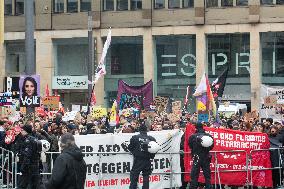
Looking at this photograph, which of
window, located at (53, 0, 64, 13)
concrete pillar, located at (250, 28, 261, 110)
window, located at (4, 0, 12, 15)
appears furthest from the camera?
window, located at (4, 0, 12, 15)

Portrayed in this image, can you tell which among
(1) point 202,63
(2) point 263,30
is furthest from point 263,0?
(1) point 202,63

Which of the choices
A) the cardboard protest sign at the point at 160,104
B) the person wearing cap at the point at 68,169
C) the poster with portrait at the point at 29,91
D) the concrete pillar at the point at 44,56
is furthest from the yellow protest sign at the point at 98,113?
the person wearing cap at the point at 68,169

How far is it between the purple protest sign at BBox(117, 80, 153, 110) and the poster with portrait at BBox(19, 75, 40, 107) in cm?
1081

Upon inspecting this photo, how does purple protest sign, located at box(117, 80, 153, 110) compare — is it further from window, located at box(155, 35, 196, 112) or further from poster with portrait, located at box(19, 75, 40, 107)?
window, located at box(155, 35, 196, 112)

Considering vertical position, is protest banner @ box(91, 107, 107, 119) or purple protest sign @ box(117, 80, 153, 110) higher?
purple protest sign @ box(117, 80, 153, 110)

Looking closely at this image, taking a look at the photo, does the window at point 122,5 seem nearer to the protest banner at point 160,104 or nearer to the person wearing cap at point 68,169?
the protest banner at point 160,104

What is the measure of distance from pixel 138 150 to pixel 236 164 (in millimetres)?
2469

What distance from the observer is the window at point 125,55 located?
2096 inches

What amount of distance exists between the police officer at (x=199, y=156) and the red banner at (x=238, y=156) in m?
0.94

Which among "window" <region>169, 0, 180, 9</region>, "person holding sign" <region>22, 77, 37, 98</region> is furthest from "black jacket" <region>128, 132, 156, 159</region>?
"window" <region>169, 0, 180, 9</region>

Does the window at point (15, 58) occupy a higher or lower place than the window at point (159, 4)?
lower

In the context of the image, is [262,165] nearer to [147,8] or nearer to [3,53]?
[147,8]

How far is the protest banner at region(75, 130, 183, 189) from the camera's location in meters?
18.5

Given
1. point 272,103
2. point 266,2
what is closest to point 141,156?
point 272,103
